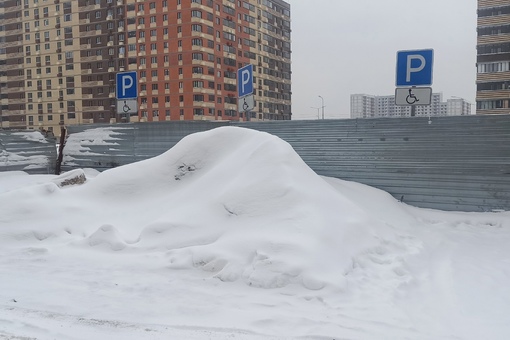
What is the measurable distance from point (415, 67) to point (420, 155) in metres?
2.04

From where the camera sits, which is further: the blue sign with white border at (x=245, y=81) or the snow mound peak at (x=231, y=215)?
the blue sign with white border at (x=245, y=81)

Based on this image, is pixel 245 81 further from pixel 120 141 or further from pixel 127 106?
pixel 120 141

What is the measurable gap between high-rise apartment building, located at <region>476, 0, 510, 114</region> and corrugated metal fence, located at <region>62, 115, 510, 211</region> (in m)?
54.6

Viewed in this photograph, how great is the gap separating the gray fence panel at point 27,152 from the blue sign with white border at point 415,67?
39.9 ft

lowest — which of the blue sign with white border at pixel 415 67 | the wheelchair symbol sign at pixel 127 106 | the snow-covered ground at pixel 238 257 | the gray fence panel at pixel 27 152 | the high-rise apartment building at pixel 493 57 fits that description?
the snow-covered ground at pixel 238 257

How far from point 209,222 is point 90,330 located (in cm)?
300

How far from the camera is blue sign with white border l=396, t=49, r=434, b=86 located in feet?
29.7

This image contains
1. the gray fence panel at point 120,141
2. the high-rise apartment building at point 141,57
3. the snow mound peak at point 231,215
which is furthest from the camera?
the high-rise apartment building at point 141,57

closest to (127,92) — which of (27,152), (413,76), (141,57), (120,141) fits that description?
(120,141)

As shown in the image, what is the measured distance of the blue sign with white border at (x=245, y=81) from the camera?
11.4 meters

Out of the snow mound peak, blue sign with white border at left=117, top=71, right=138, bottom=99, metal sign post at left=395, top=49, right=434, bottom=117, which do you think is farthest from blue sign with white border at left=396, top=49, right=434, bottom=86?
blue sign with white border at left=117, top=71, right=138, bottom=99

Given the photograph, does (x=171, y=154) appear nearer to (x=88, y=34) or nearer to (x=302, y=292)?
(x=302, y=292)

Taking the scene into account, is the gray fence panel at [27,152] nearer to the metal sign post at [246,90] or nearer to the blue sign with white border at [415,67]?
the metal sign post at [246,90]

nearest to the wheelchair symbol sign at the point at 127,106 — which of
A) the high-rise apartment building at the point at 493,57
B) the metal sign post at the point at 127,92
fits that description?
the metal sign post at the point at 127,92
